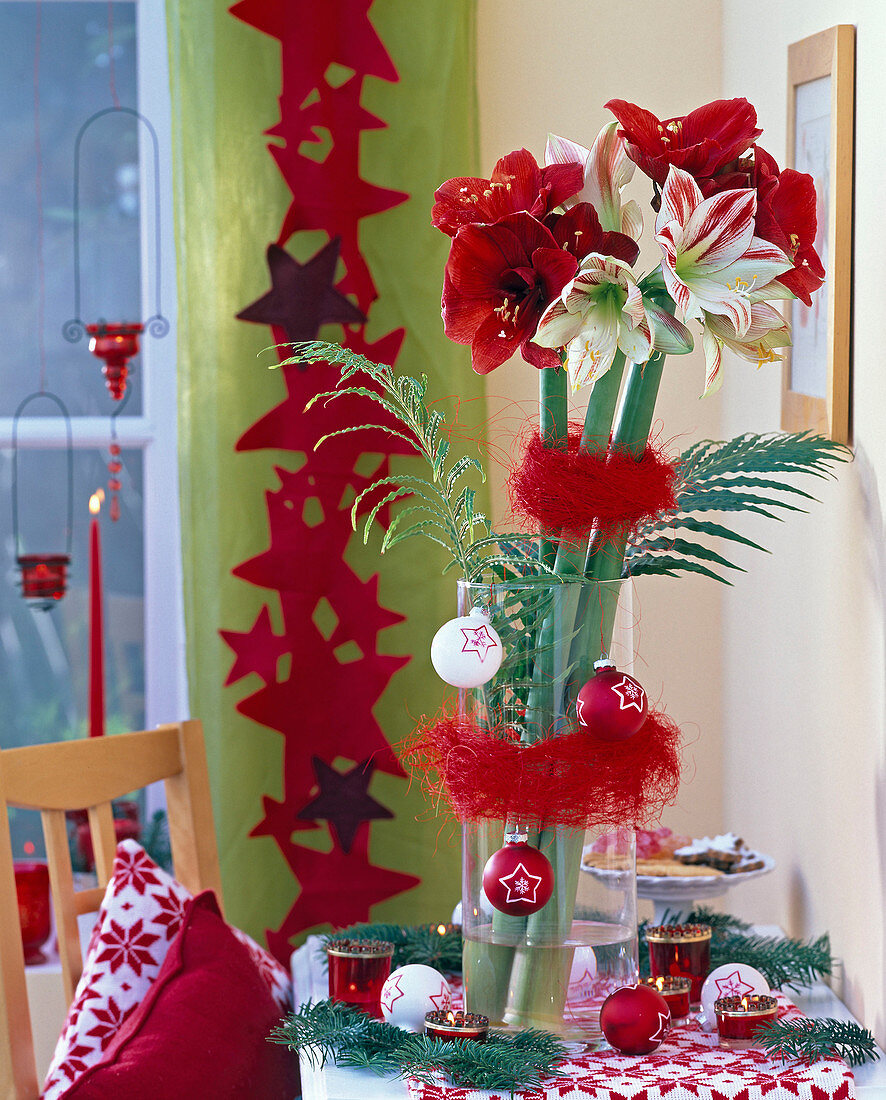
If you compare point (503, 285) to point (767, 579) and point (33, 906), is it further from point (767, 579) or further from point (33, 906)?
point (33, 906)

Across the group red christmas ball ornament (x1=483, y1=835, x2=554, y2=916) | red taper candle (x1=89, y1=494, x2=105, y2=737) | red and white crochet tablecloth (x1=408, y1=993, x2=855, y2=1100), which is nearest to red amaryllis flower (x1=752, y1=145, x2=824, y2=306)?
red christmas ball ornament (x1=483, y1=835, x2=554, y2=916)

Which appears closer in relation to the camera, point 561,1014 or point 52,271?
point 561,1014

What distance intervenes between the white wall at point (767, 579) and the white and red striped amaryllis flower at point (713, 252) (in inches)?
8.7

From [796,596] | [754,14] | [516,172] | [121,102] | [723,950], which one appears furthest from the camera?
[121,102]

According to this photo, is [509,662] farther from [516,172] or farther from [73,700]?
[73,700]

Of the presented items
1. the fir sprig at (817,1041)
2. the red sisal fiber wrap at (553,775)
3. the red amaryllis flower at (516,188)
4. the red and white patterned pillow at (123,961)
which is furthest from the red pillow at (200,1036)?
the red amaryllis flower at (516,188)

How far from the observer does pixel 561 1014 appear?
92 centimetres

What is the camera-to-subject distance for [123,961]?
46.9 inches

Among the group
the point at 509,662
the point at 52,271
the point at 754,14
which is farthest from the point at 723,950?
the point at 52,271

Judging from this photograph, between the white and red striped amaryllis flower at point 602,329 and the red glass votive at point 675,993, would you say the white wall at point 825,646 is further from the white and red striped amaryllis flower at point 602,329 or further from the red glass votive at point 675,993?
the white and red striped amaryllis flower at point 602,329

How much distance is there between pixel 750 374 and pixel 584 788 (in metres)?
0.78

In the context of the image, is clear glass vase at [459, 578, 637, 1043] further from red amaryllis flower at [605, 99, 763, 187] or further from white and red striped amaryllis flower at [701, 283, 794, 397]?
red amaryllis flower at [605, 99, 763, 187]

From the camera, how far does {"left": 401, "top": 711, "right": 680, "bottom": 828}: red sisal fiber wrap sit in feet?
2.92

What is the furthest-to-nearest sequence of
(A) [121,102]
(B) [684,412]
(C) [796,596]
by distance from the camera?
(A) [121,102]
(B) [684,412]
(C) [796,596]
